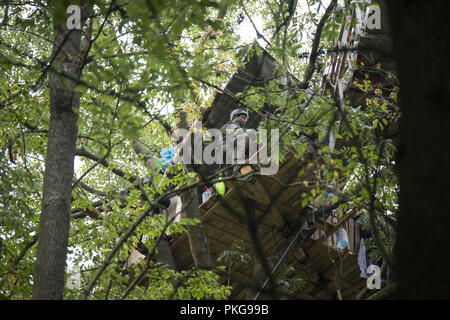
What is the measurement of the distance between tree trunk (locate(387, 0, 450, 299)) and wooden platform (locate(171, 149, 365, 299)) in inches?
210

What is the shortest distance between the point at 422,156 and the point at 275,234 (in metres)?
7.82

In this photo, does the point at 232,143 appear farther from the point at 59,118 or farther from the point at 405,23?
the point at 405,23

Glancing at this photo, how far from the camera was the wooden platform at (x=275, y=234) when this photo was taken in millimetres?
8367

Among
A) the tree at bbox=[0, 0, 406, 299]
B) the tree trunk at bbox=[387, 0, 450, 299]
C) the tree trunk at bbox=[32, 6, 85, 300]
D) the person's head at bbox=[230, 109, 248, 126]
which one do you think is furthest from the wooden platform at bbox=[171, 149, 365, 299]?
the tree trunk at bbox=[387, 0, 450, 299]

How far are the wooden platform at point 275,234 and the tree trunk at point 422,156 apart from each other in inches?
210

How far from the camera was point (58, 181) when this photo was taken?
5.32 m

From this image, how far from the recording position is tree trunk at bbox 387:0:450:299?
5.82 ft

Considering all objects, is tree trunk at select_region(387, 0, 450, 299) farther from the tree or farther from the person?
the person

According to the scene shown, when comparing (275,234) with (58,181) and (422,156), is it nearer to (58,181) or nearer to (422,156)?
(58,181)

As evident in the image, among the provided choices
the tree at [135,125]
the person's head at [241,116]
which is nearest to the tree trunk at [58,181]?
the tree at [135,125]

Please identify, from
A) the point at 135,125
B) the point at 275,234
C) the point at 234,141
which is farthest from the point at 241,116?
the point at 135,125
